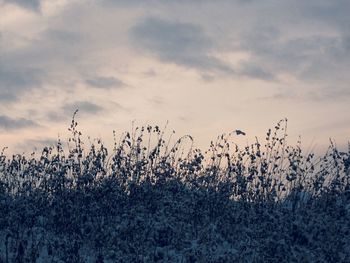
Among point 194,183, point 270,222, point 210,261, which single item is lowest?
point 210,261

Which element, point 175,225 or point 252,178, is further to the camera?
point 252,178

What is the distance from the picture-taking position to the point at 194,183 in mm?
12531

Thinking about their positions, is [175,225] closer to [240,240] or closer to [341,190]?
[240,240]

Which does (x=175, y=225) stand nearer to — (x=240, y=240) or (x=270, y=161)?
(x=240, y=240)

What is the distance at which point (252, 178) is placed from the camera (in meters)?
12.6

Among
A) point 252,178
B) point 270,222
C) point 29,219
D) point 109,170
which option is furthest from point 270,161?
point 29,219

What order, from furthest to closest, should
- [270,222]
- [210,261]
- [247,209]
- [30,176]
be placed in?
[30,176], [247,209], [270,222], [210,261]

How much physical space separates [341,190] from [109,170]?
4.57m

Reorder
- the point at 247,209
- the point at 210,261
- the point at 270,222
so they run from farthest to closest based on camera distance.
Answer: the point at 247,209
the point at 270,222
the point at 210,261

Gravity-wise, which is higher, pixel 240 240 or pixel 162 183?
pixel 162 183

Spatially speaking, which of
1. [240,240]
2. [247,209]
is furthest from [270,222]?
[247,209]

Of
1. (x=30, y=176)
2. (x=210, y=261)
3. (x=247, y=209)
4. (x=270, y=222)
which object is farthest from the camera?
(x=30, y=176)

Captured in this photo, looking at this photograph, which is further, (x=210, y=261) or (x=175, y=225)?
(x=175, y=225)

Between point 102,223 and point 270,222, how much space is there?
9.30ft
